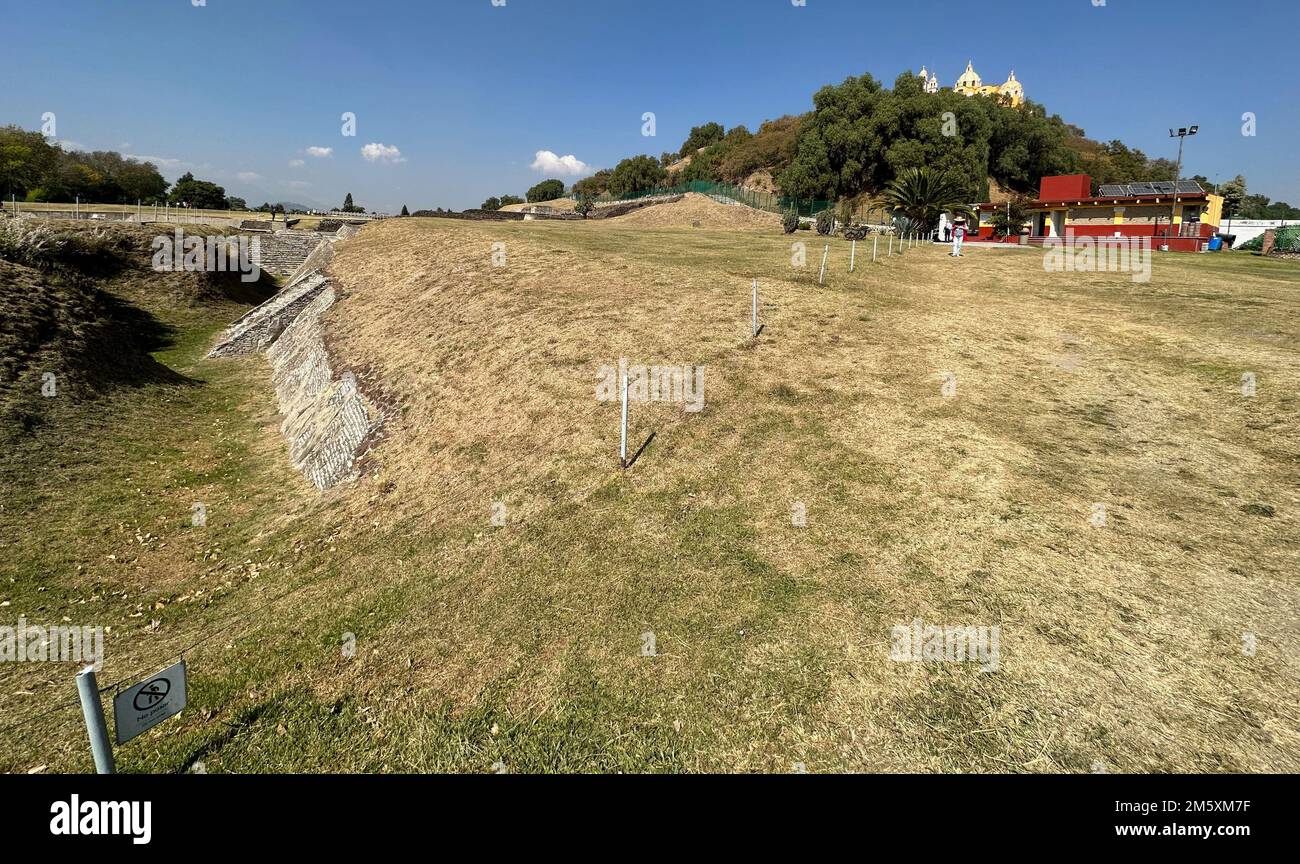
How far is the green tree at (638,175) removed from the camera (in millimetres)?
101000

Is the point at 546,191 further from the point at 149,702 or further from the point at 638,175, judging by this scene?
the point at 149,702

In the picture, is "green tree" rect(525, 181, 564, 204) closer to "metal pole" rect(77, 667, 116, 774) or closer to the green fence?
the green fence

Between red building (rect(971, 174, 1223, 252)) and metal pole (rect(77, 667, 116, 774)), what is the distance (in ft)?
181

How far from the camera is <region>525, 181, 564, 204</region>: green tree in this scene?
12275 centimetres

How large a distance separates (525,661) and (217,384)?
859 inches

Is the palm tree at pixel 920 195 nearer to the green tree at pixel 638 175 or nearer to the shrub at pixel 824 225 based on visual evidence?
the shrub at pixel 824 225

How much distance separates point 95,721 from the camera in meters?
4.03

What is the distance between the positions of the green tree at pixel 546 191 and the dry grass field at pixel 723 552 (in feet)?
384

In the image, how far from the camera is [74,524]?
10891 millimetres

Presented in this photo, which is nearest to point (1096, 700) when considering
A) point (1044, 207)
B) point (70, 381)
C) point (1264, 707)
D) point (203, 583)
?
point (1264, 707)

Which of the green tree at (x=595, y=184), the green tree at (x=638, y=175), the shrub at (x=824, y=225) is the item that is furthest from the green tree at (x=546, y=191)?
the shrub at (x=824, y=225)

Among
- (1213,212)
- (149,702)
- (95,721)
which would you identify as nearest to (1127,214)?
(1213,212)

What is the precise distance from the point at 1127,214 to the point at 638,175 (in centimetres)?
7438

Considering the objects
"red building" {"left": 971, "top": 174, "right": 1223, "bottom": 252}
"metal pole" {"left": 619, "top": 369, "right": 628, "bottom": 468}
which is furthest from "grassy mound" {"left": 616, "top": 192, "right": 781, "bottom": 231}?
"metal pole" {"left": 619, "top": 369, "right": 628, "bottom": 468}
